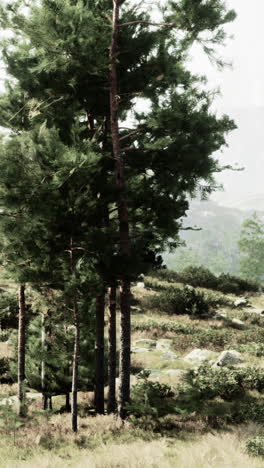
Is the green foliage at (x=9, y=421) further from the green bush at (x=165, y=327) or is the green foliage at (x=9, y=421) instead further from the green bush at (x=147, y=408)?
the green bush at (x=165, y=327)

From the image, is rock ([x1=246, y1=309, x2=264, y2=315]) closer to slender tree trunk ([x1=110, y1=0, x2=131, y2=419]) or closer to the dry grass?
slender tree trunk ([x1=110, y1=0, x2=131, y2=419])

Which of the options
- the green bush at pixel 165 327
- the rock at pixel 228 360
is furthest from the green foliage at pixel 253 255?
the rock at pixel 228 360

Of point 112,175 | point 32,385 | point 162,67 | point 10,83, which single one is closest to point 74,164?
point 112,175

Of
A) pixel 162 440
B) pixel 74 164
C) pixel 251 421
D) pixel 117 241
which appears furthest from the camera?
pixel 117 241

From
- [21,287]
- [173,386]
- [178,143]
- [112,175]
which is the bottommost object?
[173,386]

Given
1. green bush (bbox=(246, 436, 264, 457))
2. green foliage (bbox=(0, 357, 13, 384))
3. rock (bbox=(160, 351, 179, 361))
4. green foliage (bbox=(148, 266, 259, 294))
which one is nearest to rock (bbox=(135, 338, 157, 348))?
rock (bbox=(160, 351, 179, 361))

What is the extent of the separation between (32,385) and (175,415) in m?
4.26

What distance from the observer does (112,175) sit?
32.2ft

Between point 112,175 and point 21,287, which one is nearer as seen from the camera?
point 112,175

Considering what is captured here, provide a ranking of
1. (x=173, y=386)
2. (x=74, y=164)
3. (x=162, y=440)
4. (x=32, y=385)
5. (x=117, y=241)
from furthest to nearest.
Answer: (x=173, y=386), (x=32, y=385), (x=117, y=241), (x=162, y=440), (x=74, y=164)

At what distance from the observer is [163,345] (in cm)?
1811

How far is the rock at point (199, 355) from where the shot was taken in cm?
1562

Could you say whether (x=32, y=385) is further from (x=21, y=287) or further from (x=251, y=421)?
(x=251, y=421)

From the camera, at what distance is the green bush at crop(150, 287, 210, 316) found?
2358cm
